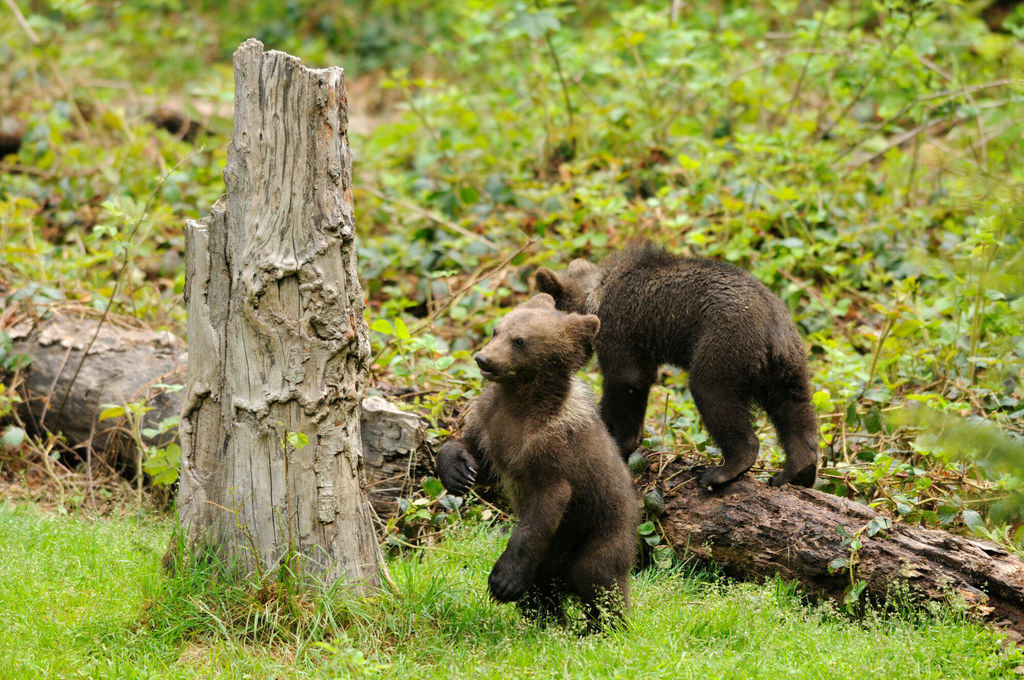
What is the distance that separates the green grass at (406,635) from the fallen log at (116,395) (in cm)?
126

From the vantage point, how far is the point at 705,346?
585cm

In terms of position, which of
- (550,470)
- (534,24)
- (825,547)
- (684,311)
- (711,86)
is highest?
(534,24)

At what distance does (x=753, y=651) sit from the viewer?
4.55m

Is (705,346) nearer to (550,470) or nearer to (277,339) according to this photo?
(550,470)

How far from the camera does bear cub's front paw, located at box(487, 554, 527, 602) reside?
4.59 meters

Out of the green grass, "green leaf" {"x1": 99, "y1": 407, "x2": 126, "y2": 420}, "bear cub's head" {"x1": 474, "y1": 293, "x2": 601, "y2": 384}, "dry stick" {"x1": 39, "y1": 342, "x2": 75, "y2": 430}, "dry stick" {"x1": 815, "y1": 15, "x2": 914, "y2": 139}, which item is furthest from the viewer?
"dry stick" {"x1": 815, "y1": 15, "x2": 914, "y2": 139}

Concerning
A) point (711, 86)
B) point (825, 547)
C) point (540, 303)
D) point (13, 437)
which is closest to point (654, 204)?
point (711, 86)

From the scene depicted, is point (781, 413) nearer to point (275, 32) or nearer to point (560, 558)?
point (560, 558)

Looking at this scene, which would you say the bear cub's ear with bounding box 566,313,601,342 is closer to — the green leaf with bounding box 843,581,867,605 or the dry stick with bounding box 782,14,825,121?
the green leaf with bounding box 843,581,867,605

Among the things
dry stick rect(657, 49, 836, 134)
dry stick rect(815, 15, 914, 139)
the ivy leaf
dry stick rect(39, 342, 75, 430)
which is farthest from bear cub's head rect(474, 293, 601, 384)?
dry stick rect(815, 15, 914, 139)

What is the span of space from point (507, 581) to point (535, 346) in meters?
1.18

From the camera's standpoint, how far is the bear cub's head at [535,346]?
482 centimetres

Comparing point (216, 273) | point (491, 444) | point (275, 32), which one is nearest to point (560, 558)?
point (491, 444)

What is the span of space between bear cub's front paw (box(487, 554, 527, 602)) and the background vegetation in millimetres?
363
